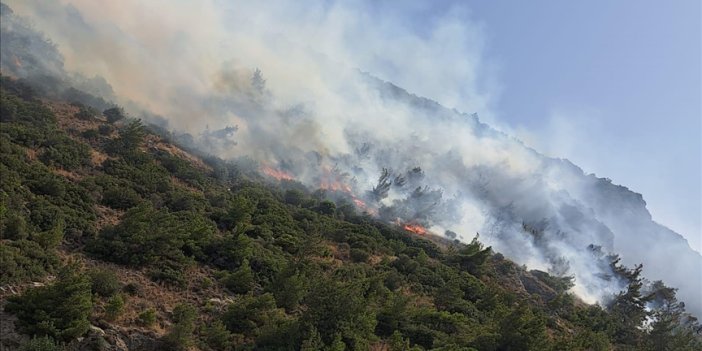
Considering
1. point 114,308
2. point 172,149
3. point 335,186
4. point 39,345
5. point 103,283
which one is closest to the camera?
point 39,345

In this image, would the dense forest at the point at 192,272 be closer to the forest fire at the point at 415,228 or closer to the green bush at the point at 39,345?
the green bush at the point at 39,345

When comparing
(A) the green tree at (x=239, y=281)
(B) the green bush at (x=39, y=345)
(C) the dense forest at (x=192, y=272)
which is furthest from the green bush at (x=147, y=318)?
(A) the green tree at (x=239, y=281)

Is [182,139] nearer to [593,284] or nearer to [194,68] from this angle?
[194,68]

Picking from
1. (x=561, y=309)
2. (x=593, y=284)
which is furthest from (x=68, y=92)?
(x=593, y=284)

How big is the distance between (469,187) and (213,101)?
171ft

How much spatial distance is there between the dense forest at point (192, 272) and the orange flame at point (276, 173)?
15.3 meters

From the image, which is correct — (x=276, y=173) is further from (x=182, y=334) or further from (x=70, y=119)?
(x=182, y=334)

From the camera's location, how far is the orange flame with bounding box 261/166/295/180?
54.9 meters

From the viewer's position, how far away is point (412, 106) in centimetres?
14025

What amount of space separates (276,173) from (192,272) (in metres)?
37.7

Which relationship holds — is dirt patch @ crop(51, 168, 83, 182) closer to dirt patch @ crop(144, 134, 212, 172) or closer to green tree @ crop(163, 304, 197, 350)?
dirt patch @ crop(144, 134, 212, 172)

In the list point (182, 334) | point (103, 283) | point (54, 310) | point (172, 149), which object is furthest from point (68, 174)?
point (172, 149)

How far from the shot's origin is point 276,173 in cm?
5734

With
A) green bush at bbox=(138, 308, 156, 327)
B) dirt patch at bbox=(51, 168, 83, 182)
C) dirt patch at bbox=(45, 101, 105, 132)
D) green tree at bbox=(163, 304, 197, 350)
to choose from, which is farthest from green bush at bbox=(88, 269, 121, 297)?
dirt patch at bbox=(45, 101, 105, 132)
